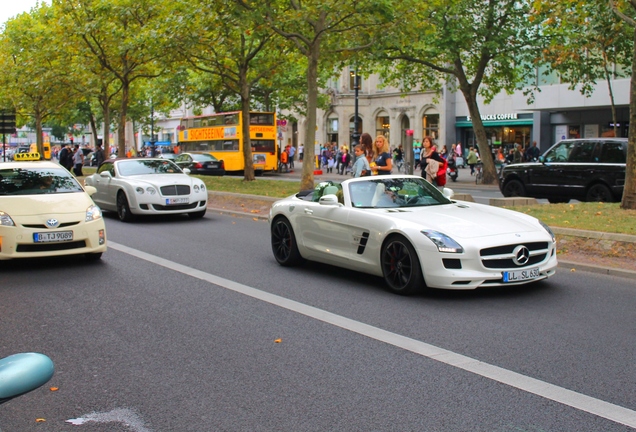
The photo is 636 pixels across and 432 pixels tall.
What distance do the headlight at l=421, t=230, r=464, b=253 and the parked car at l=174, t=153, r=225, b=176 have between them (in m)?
32.8

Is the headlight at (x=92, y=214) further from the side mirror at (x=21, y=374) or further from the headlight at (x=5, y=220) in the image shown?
the side mirror at (x=21, y=374)

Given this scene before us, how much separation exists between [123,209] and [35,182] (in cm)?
576

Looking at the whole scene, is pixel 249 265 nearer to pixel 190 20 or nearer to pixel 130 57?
pixel 190 20

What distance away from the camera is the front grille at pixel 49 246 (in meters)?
10.0

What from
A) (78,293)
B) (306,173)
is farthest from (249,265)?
(306,173)

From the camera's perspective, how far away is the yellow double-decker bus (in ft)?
137

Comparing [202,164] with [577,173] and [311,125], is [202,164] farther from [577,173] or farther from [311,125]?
[577,173]

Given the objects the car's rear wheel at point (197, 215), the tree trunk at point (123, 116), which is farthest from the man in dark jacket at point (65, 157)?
the car's rear wheel at point (197, 215)

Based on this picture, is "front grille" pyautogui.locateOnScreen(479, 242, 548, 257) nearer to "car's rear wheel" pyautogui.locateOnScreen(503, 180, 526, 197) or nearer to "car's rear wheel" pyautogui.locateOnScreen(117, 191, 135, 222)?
"car's rear wheel" pyautogui.locateOnScreen(117, 191, 135, 222)

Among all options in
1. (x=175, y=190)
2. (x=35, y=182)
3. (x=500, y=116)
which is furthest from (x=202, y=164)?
(x=35, y=182)

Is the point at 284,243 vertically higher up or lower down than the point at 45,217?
lower down

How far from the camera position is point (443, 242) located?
7852 millimetres

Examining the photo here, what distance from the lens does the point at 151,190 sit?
1641cm

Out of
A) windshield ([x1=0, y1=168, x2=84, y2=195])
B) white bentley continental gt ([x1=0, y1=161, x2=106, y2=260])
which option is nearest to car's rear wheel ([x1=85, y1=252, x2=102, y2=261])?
white bentley continental gt ([x1=0, y1=161, x2=106, y2=260])
